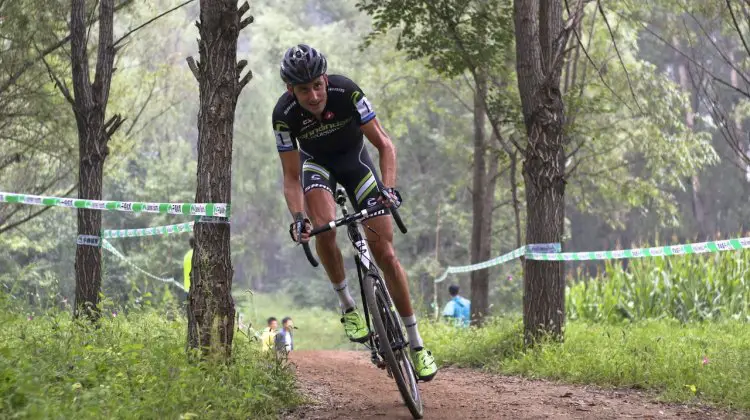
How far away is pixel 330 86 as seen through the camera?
6.57 m

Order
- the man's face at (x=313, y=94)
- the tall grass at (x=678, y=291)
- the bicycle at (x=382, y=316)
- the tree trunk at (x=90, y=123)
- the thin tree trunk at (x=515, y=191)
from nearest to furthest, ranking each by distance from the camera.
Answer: the bicycle at (x=382, y=316), the man's face at (x=313, y=94), the tree trunk at (x=90, y=123), the tall grass at (x=678, y=291), the thin tree trunk at (x=515, y=191)

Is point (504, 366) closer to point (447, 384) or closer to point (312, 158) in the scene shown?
point (447, 384)

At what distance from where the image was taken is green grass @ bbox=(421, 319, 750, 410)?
7.34 metres

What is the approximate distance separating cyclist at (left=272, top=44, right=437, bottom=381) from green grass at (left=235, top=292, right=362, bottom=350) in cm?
3156

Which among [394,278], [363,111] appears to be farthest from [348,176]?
[394,278]

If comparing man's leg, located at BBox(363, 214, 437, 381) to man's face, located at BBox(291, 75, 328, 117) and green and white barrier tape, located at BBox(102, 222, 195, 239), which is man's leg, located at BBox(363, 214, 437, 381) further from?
green and white barrier tape, located at BBox(102, 222, 195, 239)

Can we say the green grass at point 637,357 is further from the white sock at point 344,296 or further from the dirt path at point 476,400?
the white sock at point 344,296

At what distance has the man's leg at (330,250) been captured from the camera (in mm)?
6668

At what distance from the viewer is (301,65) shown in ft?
20.2

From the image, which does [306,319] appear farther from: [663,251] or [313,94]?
[313,94]

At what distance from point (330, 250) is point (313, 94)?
1.19 m

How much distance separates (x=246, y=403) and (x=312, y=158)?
6.42 ft

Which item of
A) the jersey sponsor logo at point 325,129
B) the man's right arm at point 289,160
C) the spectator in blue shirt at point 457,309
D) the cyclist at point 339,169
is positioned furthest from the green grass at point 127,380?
the spectator in blue shirt at point 457,309

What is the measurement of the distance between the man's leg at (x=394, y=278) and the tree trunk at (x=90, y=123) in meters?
4.89
